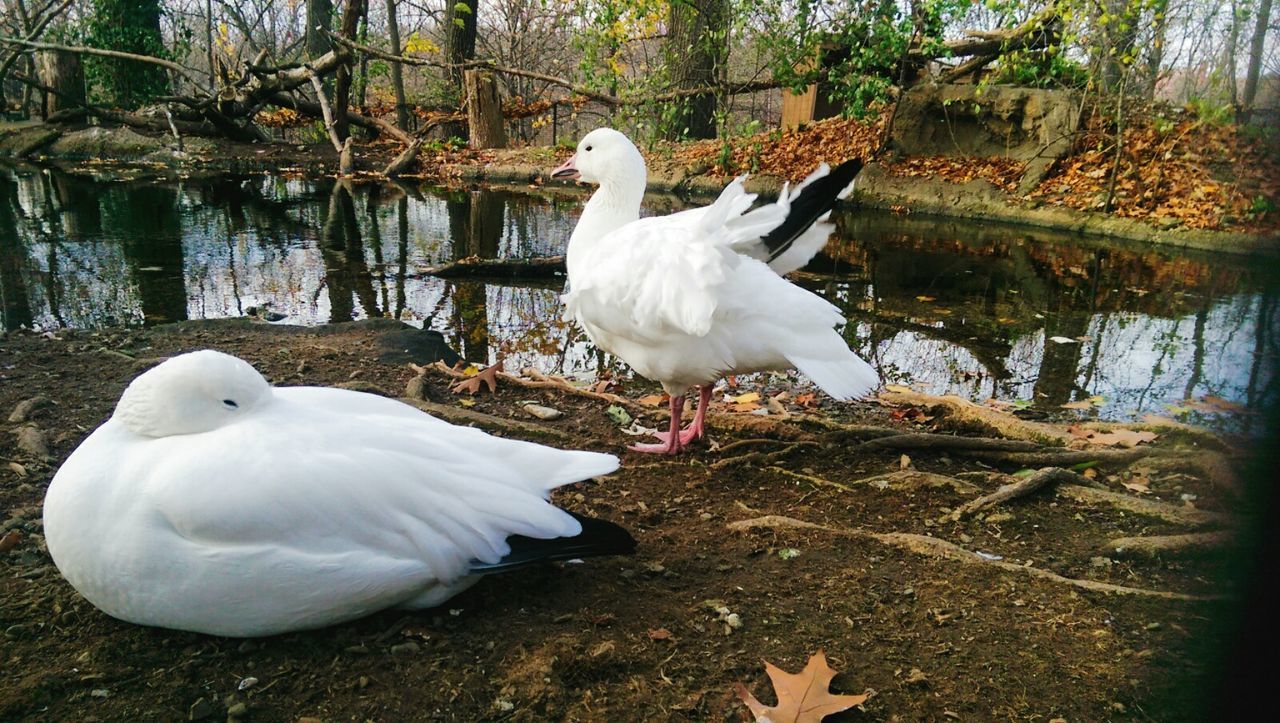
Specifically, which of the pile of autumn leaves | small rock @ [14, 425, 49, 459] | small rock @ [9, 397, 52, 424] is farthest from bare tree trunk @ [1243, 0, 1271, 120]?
small rock @ [9, 397, 52, 424]

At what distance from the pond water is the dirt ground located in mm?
995

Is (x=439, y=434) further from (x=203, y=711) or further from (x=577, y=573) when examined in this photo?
(x=203, y=711)

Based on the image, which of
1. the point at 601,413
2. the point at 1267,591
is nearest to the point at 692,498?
the point at 601,413

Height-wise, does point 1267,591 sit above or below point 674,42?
below

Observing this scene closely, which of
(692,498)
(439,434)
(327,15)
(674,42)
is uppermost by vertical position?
(327,15)

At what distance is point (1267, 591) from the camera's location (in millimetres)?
604

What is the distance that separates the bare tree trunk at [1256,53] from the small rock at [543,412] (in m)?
3.78

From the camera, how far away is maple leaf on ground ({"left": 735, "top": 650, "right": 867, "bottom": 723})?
190 centimetres

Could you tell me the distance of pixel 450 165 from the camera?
16859 millimetres

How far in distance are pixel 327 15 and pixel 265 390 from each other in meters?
23.8

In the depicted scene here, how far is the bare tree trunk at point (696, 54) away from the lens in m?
12.0

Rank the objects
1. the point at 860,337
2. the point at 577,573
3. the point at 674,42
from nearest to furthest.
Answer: the point at 577,573 → the point at 860,337 → the point at 674,42

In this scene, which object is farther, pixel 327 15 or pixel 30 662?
pixel 327 15

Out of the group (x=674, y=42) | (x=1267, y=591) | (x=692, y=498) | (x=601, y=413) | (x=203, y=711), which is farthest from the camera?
(x=674, y=42)
